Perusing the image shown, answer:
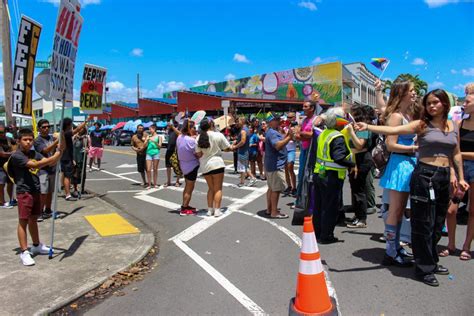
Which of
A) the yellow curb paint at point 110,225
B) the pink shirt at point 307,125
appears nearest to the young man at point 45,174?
the yellow curb paint at point 110,225

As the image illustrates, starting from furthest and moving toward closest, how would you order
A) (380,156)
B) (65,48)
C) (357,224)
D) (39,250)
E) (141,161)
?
1. (141,161)
2. (357,224)
3. (380,156)
4. (65,48)
5. (39,250)

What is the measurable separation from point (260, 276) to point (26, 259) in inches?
117

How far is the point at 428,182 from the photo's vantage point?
400 cm

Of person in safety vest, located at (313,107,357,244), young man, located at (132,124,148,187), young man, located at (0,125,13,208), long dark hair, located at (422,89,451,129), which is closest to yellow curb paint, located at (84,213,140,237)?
young man, located at (0,125,13,208)

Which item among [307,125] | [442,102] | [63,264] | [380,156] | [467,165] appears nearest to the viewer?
[442,102]

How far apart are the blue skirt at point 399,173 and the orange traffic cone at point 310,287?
5.08 ft

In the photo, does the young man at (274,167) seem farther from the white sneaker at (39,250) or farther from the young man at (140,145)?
the young man at (140,145)

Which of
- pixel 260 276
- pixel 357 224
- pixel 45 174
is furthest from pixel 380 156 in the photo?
pixel 45 174

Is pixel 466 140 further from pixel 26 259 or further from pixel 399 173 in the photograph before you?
pixel 26 259

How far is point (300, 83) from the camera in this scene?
55906mm

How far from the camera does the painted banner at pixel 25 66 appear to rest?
10000 mm

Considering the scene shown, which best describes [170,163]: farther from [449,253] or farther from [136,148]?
[449,253]

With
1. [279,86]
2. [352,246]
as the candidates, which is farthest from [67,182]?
[279,86]

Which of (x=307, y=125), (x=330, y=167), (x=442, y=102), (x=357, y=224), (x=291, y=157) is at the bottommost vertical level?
(x=357, y=224)
